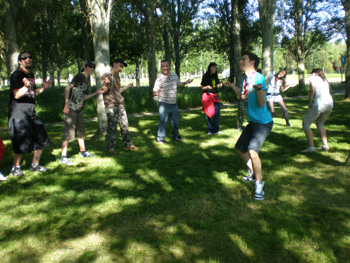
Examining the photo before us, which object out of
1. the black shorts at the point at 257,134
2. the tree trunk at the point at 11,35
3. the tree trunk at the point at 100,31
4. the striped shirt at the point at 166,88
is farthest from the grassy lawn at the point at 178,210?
the tree trunk at the point at 11,35

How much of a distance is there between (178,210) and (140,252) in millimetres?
1038

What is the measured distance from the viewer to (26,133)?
532cm

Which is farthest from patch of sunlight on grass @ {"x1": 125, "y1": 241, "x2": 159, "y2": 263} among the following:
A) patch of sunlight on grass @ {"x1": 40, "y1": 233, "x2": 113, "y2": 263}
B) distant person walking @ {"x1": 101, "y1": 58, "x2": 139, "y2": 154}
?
distant person walking @ {"x1": 101, "y1": 58, "x2": 139, "y2": 154}


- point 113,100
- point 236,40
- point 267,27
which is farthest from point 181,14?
point 113,100

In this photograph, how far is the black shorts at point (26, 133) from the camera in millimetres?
5230

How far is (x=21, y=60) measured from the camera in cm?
519

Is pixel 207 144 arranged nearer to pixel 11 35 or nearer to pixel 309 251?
pixel 309 251

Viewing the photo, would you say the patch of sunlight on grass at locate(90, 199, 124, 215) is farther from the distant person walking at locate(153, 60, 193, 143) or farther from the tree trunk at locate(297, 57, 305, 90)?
the tree trunk at locate(297, 57, 305, 90)

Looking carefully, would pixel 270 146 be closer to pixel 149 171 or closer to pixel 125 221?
pixel 149 171

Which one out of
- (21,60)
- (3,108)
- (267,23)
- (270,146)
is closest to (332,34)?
(267,23)

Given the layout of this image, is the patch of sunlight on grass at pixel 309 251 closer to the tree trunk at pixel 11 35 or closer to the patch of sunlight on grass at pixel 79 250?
the patch of sunlight on grass at pixel 79 250

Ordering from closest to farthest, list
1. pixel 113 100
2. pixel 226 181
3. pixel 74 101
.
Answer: pixel 226 181, pixel 74 101, pixel 113 100

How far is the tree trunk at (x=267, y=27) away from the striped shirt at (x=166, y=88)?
3122 millimetres

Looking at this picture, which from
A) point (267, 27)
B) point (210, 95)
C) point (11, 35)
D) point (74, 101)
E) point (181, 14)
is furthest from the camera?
point (181, 14)
